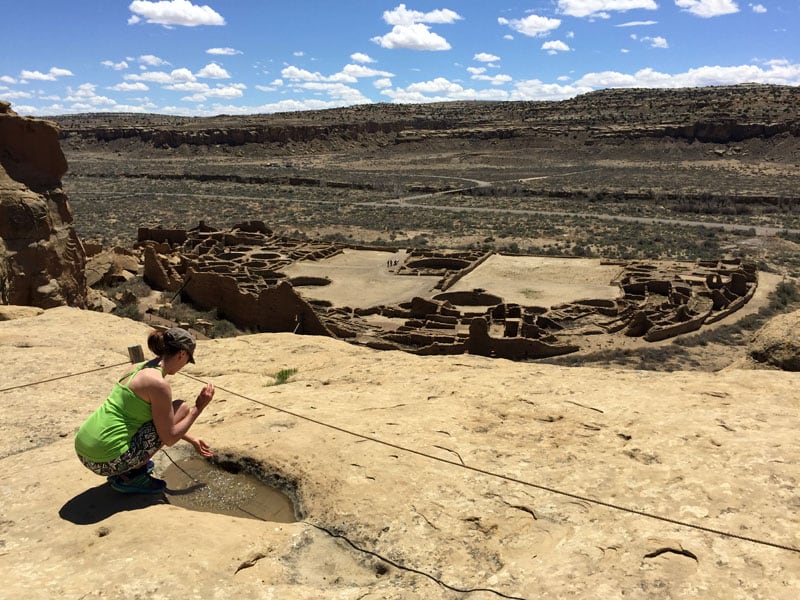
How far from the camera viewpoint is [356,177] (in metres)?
84.8

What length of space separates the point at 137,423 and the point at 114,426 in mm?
168

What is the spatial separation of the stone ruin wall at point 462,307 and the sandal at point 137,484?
1515cm

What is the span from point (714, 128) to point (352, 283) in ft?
287

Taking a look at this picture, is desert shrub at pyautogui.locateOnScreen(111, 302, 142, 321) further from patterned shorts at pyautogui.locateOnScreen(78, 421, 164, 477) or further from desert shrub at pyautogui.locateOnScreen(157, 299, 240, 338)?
patterned shorts at pyautogui.locateOnScreen(78, 421, 164, 477)

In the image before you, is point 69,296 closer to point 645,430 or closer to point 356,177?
point 645,430

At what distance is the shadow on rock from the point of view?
460 cm

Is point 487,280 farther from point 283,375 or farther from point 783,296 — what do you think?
point 283,375

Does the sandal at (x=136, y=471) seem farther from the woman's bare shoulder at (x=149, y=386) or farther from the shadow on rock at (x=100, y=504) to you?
the woman's bare shoulder at (x=149, y=386)

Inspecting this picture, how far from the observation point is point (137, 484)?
16.5 feet

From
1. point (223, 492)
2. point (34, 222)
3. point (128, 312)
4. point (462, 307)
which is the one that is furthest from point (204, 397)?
point (462, 307)

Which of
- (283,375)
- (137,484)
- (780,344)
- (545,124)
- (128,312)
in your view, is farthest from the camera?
(545,124)

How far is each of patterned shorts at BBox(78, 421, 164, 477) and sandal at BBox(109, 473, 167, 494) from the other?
13cm

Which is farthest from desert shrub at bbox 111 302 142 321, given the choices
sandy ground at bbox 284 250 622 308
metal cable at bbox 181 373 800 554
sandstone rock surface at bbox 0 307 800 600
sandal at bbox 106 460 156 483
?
sandal at bbox 106 460 156 483

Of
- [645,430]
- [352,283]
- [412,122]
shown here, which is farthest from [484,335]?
[412,122]
